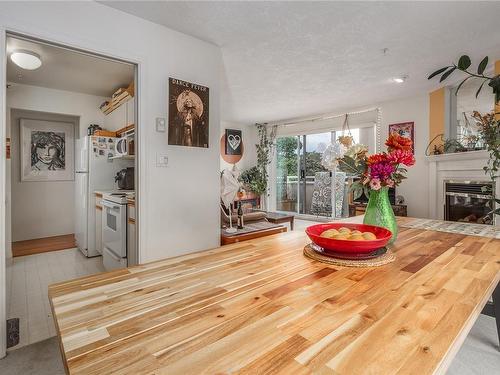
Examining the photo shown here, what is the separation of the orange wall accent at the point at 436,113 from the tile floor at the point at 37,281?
495cm

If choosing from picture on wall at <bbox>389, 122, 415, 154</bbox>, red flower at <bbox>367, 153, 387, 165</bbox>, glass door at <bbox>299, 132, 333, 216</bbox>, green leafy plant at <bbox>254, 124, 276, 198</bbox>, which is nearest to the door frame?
red flower at <bbox>367, 153, 387, 165</bbox>

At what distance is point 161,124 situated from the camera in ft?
8.04

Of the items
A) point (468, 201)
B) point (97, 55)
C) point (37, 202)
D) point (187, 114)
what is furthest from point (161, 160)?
point (468, 201)

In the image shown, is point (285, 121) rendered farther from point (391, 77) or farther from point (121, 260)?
point (121, 260)

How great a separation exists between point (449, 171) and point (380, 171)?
11.6 feet

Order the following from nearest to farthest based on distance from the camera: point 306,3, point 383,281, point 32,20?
point 383,281 < point 32,20 < point 306,3

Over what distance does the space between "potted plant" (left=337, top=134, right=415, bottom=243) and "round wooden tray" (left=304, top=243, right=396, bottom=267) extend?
21 centimetres

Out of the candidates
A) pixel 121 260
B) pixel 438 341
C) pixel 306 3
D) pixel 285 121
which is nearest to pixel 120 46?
pixel 306 3

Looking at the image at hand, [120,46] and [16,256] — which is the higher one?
[120,46]

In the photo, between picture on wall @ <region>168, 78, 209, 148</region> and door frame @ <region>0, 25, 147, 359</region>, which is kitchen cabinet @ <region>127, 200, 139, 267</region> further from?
picture on wall @ <region>168, 78, 209, 148</region>

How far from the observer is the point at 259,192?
23.1 ft

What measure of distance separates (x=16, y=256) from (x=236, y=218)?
3.01 m

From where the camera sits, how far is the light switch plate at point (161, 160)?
244 centimetres

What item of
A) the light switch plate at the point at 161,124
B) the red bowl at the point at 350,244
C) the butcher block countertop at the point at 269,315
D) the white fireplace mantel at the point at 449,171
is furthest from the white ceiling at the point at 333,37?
the butcher block countertop at the point at 269,315
